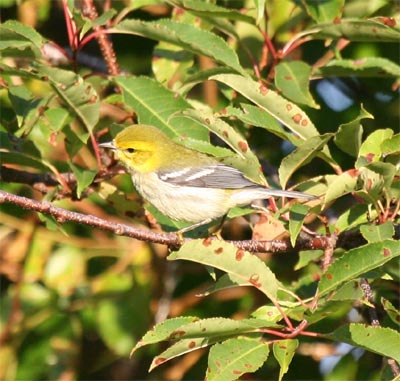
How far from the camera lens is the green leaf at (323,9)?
3957 millimetres

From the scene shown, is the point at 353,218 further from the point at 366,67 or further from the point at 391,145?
the point at 366,67

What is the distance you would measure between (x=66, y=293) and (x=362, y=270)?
2526mm

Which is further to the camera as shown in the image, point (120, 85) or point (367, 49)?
point (367, 49)

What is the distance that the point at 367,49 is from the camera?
4.84 meters

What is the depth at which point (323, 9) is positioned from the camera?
13.1ft

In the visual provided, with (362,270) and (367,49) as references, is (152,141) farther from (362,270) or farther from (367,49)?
(362,270)

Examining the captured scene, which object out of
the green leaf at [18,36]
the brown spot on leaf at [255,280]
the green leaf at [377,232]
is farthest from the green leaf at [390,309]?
the green leaf at [18,36]

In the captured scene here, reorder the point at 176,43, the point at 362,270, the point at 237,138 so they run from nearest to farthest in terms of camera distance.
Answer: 1. the point at 362,270
2. the point at 237,138
3. the point at 176,43

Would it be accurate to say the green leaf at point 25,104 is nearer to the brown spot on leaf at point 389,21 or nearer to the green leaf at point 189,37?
the green leaf at point 189,37

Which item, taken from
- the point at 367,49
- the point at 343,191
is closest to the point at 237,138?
the point at 343,191

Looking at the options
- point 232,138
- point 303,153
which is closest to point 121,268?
point 232,138

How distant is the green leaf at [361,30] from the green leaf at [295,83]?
181 mm

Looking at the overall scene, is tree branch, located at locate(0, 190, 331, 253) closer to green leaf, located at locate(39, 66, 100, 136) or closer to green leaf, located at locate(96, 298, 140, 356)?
green leaf, located at locate(39, 66, 100, 136)

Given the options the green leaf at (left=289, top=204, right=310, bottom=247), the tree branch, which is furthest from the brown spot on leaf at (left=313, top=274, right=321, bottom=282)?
the green leaf at (left=289, top=204, right=310, bottom=247)
